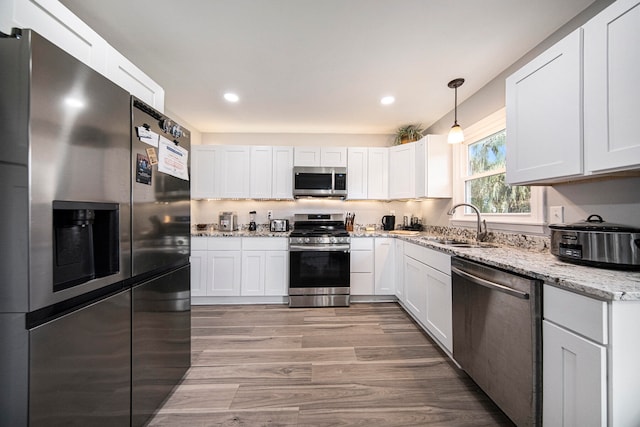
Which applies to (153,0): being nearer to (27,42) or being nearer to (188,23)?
(188,23)

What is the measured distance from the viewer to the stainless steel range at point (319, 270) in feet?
10.1

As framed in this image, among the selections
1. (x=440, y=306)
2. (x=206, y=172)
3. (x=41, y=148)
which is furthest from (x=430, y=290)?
(x=206, y=172)

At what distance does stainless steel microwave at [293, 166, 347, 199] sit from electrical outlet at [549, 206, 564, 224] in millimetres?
2171

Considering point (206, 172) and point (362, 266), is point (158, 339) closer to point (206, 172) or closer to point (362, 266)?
point (362, 266)

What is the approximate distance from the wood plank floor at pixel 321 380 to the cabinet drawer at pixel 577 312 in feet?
2.73

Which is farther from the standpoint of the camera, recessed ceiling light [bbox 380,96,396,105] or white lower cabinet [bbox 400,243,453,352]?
recessed ceiling light [bbox 380,96,396,105]

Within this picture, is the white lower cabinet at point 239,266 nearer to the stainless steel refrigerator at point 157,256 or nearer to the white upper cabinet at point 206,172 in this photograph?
the white upper cabinet at point 206,172

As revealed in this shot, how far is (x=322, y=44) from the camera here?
187cm

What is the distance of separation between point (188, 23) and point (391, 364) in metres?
2.85

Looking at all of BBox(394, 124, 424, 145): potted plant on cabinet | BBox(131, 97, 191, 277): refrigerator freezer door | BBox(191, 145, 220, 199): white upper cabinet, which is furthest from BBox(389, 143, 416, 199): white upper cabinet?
BBox(131, 97, 191, 277): refrigerator freezer door

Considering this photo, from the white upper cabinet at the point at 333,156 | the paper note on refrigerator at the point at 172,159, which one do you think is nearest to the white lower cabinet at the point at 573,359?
the paper note on refrigerator at the point at 172,159

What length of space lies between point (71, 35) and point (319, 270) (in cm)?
274

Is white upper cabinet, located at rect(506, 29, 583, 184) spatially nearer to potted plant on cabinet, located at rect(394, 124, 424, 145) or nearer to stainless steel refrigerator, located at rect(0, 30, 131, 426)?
Answer: potted plant on cabinet, located at rect(394, 124, 424, 145)

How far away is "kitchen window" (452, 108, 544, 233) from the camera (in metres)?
2.00
